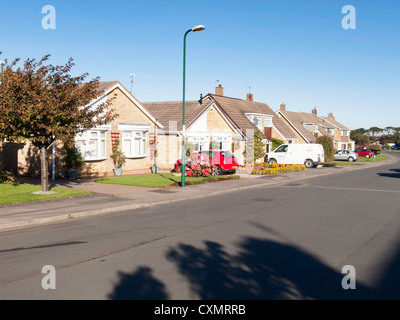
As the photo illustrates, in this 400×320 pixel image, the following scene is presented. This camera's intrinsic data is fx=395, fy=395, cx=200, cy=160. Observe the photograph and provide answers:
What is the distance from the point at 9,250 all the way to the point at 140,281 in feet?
11.8

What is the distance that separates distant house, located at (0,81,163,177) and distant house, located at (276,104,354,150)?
3604 centimetres

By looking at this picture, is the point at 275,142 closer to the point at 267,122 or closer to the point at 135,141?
the point at 267,122

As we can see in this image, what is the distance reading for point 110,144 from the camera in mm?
24812

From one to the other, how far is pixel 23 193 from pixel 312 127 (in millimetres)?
63501

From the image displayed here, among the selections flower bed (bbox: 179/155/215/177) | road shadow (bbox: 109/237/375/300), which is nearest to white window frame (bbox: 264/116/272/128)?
flower bed (bbox: 179/155/215/177)

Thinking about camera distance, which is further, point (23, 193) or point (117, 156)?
point (117, 156)

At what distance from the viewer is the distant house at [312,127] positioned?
61.2 meters

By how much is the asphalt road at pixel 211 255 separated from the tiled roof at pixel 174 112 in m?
18.7

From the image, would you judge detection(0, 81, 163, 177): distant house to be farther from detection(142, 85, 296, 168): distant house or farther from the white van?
the white van

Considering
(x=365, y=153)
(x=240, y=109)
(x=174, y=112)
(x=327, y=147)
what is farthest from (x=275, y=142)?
(x=365, y=153)

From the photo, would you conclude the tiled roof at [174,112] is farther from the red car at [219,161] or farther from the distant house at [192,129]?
the red car at [219,161]

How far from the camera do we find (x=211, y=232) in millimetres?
9734
